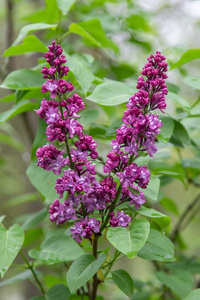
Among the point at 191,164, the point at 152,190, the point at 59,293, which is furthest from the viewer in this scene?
the point at 191,164

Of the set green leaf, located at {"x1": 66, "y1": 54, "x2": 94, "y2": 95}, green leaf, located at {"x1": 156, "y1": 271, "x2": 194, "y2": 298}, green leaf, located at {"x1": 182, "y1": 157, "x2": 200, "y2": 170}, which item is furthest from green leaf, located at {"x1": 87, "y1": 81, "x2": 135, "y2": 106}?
green leaf, located at {"x1": 156, "y1": 271, "x2": 194, "y2": 298}

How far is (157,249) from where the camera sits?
89 centimetres

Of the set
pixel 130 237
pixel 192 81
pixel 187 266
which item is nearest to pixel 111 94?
pixel 192 81

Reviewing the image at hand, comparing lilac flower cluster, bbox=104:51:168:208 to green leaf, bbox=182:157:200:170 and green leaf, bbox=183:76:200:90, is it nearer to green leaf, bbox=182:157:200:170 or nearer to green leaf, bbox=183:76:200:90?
green leaf, bbox=183:76:200:90

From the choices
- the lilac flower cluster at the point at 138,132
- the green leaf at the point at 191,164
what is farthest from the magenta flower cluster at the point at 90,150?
the green leaf at the point at 191,164

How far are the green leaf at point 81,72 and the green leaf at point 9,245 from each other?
43 centimetres

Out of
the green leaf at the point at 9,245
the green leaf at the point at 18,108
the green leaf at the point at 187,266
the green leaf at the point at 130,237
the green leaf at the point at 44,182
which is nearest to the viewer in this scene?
the green leaf at the point at 130,237

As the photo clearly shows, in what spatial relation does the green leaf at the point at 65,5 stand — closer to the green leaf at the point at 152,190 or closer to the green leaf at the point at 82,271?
the green leaf at the point at 152,190

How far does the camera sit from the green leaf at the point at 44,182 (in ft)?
2.99

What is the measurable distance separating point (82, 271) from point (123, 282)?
0.40 ft

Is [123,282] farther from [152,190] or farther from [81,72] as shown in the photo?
[81,72]

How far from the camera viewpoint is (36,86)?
1.02m

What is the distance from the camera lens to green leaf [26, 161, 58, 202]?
912mm

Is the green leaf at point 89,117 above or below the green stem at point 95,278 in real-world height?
above
